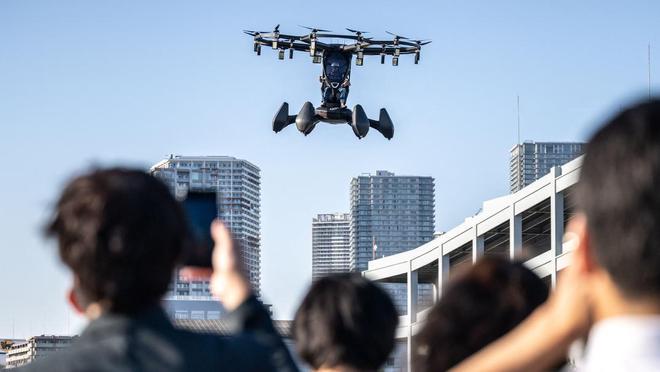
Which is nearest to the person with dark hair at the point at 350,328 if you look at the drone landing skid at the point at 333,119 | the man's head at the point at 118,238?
the man's head at the point at 118,238

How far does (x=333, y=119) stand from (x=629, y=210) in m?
49.0

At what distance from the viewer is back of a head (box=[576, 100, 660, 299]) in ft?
8.02

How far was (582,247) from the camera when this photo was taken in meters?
2.50

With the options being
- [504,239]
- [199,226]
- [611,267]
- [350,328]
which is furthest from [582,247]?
[504,239]

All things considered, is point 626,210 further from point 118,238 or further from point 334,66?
point 334,66

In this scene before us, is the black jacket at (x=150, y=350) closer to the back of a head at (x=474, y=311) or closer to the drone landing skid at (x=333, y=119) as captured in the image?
the back of a head at (x=474, y=311)

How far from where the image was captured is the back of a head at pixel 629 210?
244cm

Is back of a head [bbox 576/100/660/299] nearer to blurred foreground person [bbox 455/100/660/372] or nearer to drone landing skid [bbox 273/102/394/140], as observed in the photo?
blurred foreground person [bbox 455/100/660/372]

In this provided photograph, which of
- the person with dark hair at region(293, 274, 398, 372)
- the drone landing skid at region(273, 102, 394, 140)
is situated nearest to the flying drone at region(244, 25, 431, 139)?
the drone landing skid at region(273, 102, 394, 140)

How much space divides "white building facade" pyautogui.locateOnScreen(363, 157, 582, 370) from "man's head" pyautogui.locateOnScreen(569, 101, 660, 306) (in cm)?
4389

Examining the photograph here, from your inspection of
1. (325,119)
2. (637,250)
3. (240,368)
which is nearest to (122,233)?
(240,368)

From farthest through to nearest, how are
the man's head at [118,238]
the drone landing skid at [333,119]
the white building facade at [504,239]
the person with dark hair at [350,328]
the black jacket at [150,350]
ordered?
the white building facade at [504,239] → the drone landing skid at [333,119] → the person with dark hair at [350,328] → the man's head at [118,238] → the black jacket at [150,350]

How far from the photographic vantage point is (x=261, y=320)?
11.6 feet

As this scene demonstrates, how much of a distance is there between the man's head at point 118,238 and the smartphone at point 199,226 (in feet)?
0.58
